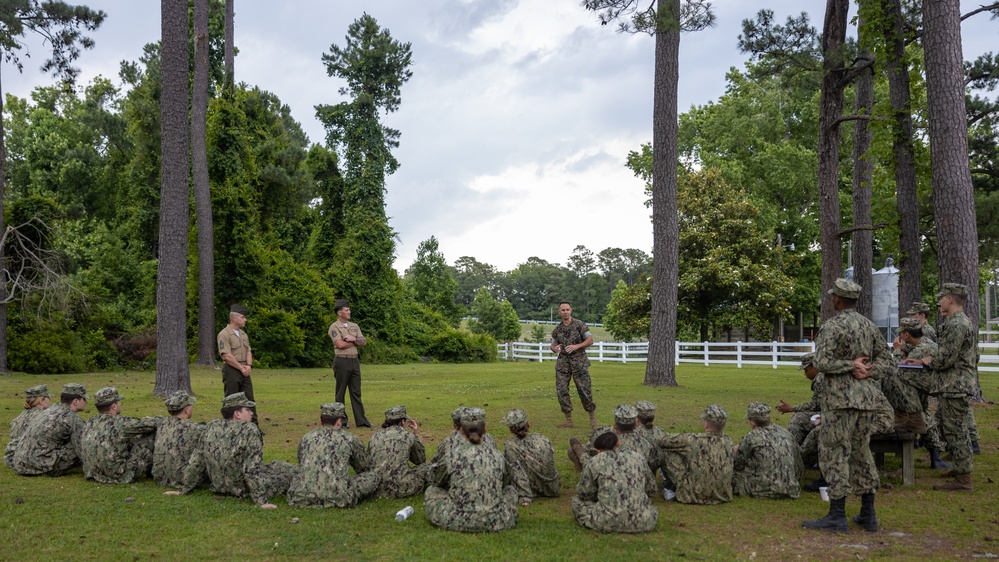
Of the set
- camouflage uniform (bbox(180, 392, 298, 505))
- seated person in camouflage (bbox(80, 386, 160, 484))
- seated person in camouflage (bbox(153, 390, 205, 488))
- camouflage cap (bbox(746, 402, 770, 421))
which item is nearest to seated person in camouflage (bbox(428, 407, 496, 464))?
camouflage uniform (bbox(180, 392, 298, 505))

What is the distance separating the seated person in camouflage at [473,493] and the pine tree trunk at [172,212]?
11152 mm

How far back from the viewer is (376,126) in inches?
1663

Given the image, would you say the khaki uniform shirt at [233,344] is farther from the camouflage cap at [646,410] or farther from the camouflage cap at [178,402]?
the camouflage cap at [646,410]

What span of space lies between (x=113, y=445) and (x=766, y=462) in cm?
706

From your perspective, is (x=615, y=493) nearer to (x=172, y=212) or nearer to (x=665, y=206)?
(x=172, y=212)

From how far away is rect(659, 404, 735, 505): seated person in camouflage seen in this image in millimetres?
7555

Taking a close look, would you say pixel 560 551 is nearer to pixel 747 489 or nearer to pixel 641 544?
pixel 641 544

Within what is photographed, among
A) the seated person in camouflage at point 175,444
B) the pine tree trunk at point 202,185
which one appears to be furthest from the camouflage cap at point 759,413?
the pine tree trunk at point 202,185

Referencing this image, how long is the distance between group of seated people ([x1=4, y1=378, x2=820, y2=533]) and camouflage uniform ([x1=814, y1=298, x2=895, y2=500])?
1.26m

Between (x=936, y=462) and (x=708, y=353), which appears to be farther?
(x=708, y=353)

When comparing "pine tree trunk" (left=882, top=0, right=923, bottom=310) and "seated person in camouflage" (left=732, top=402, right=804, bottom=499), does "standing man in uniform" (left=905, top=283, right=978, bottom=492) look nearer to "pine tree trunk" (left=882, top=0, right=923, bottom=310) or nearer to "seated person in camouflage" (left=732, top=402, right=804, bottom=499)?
"seated person in camouflage" (left=732, top=402, right=804, bottom=499)

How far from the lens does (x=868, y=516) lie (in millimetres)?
6559

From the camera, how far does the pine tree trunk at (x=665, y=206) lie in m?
20.0

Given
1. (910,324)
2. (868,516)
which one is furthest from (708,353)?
(868,516)
